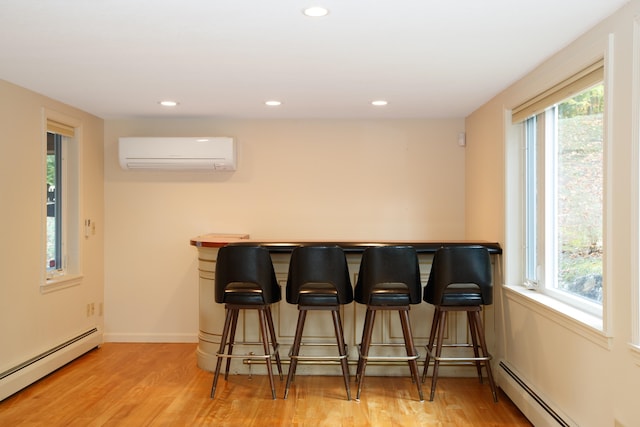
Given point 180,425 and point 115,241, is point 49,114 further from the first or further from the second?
point 180,425

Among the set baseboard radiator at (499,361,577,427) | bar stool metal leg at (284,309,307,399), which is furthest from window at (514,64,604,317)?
bar stool metal leg at (284,309,307,399)

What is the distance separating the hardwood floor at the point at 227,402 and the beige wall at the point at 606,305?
486mm

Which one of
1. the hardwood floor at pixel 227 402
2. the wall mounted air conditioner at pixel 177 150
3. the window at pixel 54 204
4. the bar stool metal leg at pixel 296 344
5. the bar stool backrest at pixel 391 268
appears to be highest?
the wall mounted air conditioner at pixel 177 150

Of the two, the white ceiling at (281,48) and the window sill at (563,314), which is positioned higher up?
the white ceiling at (281,48)

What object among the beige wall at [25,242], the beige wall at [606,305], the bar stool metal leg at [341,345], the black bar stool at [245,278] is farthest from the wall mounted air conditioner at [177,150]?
the beige wall at [606,305]

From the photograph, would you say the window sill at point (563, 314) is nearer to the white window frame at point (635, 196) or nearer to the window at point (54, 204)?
the white window frame at point (635, 196)

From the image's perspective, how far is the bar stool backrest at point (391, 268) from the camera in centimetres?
369

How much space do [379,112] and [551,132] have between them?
5.95ft

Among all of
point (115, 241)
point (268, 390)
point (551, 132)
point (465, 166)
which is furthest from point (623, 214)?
point (115, 241)

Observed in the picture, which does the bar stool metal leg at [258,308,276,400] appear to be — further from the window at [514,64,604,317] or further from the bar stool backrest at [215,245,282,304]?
the window at [514,64,604,317]

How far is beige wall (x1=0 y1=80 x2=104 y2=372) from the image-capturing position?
3.84 m

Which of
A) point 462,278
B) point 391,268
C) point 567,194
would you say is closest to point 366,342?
point 391,268

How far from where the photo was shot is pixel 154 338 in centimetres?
545

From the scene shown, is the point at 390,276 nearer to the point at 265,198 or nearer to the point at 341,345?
the point at 341,345
